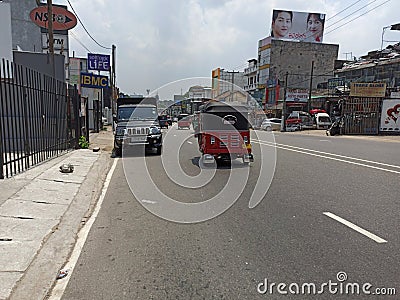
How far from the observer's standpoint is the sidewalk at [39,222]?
3891 mm

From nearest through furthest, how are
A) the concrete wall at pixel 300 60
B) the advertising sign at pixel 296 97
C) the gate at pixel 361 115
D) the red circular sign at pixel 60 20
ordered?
the red circular sign at pixel 60 20 < the gate at pixel 361 115 < the advertising sign at pixel 296 97 < the concrete wall at pixel 300 60

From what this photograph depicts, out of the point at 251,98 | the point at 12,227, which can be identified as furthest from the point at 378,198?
the point at 251,98

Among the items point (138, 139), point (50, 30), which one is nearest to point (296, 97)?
point (138, 139)

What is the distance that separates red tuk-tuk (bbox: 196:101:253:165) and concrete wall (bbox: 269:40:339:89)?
52.5 metres

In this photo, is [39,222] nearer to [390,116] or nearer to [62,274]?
[62,274]

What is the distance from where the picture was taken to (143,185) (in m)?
8.76

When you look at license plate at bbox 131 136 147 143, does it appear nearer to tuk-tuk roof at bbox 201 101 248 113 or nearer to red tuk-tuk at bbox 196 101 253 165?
red tuk-tuk at bbox 196 101 253 165

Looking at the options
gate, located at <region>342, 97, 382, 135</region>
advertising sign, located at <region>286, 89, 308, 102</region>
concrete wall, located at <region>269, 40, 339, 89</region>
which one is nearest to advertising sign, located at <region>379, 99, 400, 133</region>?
gate, located at <region>342, 97, 382, 135</region>

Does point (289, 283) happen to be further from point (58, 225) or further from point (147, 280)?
point (58, 225)

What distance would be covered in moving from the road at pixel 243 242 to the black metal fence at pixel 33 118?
9.83ft

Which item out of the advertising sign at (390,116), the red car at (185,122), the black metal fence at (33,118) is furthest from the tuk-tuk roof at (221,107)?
the red car at (185,122)

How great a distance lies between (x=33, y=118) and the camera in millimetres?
10766

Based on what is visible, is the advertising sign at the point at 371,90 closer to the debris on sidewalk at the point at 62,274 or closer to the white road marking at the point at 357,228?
the white road marking at the point at 357,228

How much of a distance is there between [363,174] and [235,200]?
16.1ft
